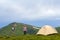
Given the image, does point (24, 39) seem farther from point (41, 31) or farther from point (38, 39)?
point (41, 31)

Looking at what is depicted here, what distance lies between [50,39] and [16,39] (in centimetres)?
895

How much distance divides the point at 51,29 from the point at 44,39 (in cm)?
1241

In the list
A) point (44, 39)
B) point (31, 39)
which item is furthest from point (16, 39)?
point (44, 39)

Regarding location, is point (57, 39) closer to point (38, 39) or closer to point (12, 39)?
point (38, 39)

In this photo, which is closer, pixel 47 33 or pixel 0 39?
pixel 0 39

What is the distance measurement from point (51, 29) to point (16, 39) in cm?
1409

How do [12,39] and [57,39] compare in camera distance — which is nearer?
[57,39]

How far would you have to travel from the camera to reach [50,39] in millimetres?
45219

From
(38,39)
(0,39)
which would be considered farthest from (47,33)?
(0,39)

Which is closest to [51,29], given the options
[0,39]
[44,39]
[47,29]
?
[47,29]

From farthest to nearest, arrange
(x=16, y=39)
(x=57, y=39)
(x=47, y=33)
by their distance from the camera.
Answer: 1. (x=47, y=33)
2. (x=16, y=39)
3. (x=57, y=39)

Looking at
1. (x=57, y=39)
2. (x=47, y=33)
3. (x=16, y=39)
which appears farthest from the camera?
(x=47, y=33)

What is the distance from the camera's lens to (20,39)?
47250 mm

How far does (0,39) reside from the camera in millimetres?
50156
